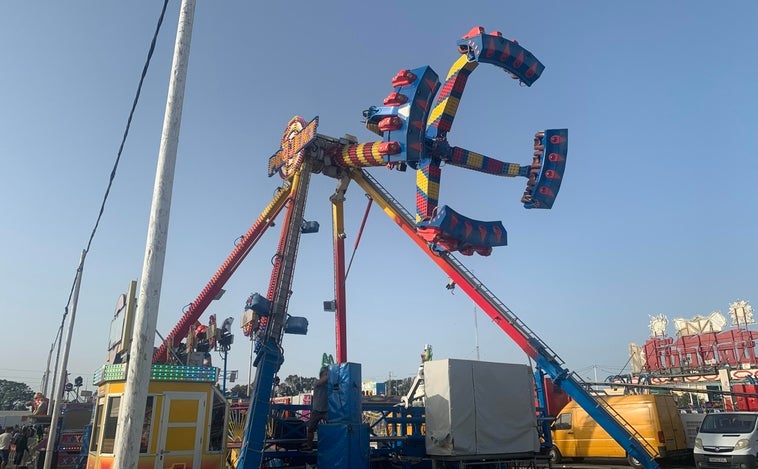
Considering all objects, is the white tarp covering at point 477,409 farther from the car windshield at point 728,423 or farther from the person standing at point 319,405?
the car windshield at point 728,423

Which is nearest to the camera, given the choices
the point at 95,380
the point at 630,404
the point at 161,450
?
the point at 161,450

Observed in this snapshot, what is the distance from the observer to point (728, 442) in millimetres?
A: 15414

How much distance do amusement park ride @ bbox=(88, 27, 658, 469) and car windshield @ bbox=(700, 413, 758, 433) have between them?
1945 mm

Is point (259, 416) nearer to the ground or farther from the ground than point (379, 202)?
nearer to the ground

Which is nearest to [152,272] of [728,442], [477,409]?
[477,409]

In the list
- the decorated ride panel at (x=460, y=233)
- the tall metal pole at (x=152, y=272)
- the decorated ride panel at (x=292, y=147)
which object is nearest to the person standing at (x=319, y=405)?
the decorated ride panel at (x=460, y=233)

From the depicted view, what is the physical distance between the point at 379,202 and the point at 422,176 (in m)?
4.42

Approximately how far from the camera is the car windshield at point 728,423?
51.7 feet

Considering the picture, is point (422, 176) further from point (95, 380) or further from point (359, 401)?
point (95, 380)

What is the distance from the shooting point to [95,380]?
519 inches

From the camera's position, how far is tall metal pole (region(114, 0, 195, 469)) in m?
5.37

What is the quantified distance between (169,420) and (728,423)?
15.9m

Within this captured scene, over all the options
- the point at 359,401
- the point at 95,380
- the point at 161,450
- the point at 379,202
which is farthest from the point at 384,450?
the point at 379,202

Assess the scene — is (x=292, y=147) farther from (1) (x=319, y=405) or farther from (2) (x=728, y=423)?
(2) (x=728, y=423)
